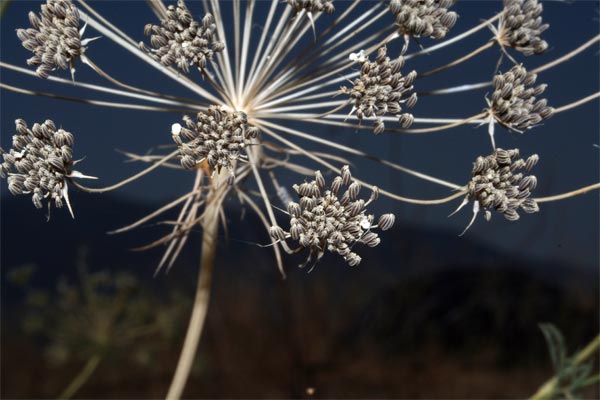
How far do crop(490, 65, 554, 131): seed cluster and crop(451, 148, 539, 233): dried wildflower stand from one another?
0.13 metres

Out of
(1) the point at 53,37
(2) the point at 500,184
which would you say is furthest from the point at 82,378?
(2) the point at 500,184

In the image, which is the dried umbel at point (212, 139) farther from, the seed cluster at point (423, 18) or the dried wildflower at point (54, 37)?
the seed cluster at point (423, 18)

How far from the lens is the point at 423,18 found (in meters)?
1.94

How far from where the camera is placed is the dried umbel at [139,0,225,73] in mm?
1907

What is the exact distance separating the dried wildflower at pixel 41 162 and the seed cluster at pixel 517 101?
1323mm

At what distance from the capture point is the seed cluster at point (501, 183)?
1890 mm

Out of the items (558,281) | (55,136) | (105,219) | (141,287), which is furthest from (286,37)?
(105,219)

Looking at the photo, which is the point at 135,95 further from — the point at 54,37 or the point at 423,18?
Answer: the point at 423,18

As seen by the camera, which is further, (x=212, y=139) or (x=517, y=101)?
(x=517, y=101)

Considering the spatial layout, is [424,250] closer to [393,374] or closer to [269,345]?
[393,374]

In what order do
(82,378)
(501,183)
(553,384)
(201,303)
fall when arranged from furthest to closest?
(82,378) < (553,384) < (201,303) < (501,183)

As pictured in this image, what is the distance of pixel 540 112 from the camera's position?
2.01m

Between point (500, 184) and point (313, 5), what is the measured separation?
810 mm

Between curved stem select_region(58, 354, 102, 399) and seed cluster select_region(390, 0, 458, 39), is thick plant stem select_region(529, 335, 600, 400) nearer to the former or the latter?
seed cluster select_region(390, 0, 458, 39)
